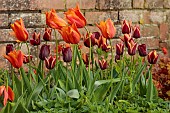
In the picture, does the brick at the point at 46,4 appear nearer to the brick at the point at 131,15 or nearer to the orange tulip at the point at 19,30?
the brick at the point at 131,15

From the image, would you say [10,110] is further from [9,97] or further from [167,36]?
[167,36]

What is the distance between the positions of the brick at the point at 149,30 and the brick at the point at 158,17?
6cm

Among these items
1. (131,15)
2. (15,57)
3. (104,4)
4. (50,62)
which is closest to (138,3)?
(131,15)

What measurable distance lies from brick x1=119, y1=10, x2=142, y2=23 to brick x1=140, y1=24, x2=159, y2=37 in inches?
4.6

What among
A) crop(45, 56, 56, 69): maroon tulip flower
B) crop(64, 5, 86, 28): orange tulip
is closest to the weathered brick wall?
crop(45, 56, 56, 69): maroon tulip flower

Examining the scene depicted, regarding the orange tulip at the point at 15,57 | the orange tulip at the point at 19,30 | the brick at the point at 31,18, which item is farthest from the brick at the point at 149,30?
the orange tulip at the point at 15,57

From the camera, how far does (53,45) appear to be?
4551mm

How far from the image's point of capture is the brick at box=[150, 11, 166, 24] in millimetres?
4988

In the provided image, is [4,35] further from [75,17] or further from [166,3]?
[75,17]

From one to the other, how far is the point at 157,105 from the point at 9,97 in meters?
0.89

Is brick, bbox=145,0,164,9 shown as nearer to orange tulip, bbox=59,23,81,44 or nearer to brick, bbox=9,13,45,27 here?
brick, bbox=9,13,45,27

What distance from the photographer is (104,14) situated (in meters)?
4.73

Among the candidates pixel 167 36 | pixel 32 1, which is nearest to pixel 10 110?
pixel 32 1

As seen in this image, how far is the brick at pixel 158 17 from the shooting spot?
16.4ft
